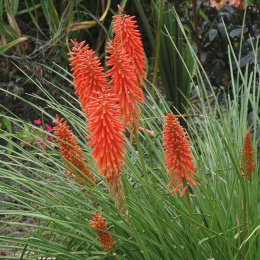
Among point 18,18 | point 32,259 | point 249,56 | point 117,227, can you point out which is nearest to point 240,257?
point 117,227

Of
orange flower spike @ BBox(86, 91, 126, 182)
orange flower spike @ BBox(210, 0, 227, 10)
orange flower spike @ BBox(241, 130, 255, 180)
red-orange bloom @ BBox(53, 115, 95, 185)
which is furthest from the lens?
orange flower spike @ BBox(210, 0, 227, 10)

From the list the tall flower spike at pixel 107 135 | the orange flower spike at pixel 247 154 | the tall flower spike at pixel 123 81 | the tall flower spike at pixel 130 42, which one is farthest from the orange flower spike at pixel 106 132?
the orange flower spike at pixel 247 154

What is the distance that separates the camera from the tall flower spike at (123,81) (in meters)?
1.70

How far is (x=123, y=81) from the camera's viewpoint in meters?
1.74

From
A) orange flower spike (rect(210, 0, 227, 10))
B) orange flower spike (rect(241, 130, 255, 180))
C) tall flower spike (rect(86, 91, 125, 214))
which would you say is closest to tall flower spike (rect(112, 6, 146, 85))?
tall flower spike (rect(86, 91, 125, 214))

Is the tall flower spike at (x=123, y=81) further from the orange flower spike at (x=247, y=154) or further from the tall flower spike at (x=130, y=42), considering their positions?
the orange flower spike at (x=247, y=154)

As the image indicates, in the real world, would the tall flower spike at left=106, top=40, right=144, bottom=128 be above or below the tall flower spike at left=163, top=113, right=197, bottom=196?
above

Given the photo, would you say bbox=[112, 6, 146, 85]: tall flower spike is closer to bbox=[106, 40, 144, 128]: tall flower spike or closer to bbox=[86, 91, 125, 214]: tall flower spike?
bbox=[106, 40, 144, 128]: tall flower spike

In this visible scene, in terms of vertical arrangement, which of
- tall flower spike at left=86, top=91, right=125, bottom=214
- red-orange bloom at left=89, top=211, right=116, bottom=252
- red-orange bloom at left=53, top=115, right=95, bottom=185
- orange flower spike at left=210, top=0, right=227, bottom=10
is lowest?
red-orange bloom at left=89, top=211, right=116, bottom=252

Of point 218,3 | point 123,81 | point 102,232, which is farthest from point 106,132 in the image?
point 218,3

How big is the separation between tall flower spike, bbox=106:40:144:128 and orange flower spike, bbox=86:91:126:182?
0.39ft

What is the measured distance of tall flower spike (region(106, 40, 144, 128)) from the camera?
1701 millimetres

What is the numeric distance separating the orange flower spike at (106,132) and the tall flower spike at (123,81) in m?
0.12

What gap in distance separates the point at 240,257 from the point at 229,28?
226 cm
